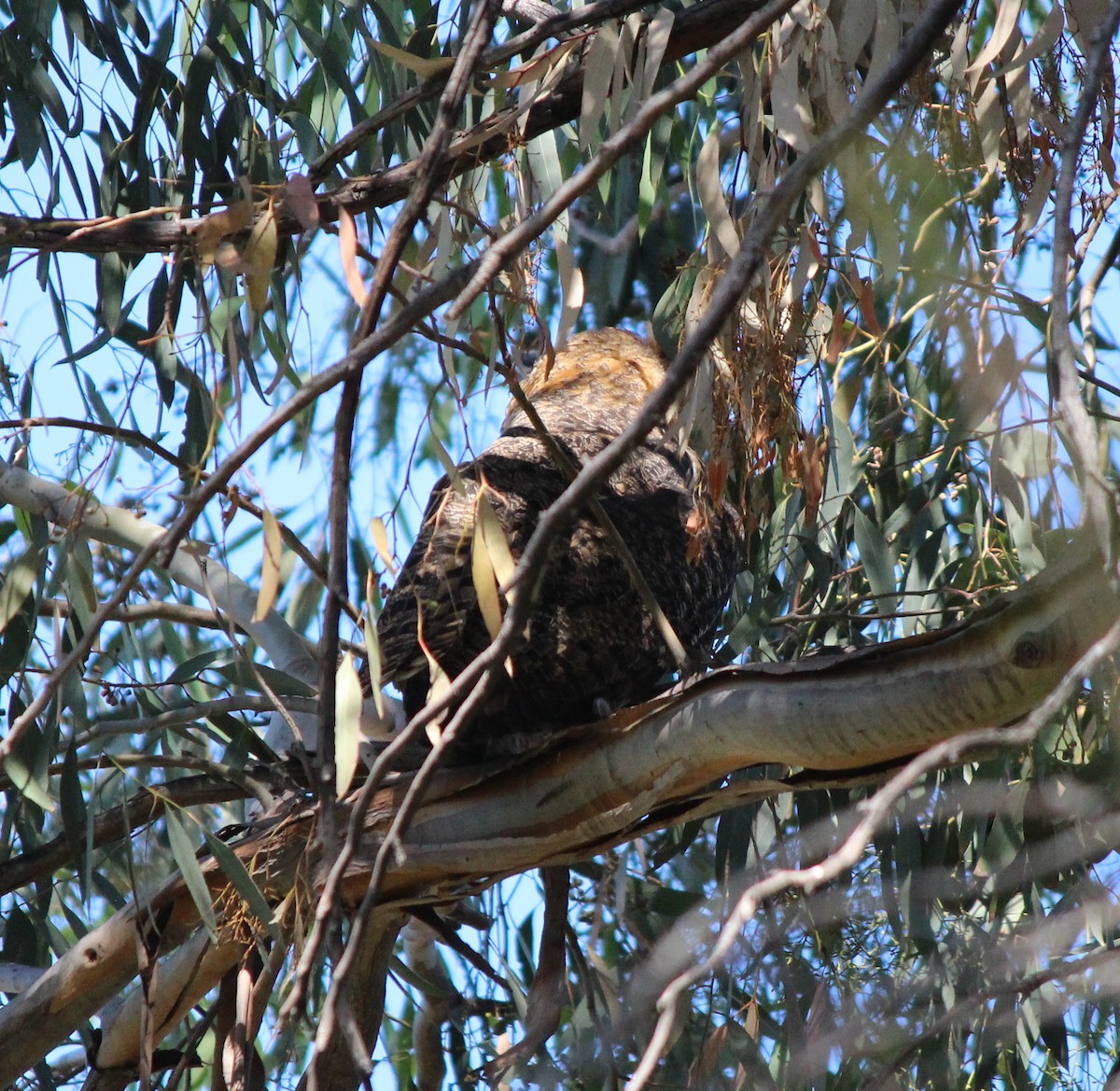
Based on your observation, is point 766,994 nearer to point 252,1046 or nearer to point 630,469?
point 630,469

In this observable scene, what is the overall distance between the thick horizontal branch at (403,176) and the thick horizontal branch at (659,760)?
74 cm

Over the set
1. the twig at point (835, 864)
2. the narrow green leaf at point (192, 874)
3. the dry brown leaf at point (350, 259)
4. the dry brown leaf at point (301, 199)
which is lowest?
the twig at point (835, 864)

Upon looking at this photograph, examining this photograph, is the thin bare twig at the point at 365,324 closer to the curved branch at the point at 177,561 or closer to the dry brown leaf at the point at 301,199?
the dry brown leaf at the point at 301,199

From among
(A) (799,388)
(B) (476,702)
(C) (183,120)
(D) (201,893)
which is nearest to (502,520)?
(A) (799,388)

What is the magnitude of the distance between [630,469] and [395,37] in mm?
935

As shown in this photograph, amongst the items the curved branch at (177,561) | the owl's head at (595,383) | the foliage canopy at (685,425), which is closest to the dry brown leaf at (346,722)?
the foliage canopy at (685,425)

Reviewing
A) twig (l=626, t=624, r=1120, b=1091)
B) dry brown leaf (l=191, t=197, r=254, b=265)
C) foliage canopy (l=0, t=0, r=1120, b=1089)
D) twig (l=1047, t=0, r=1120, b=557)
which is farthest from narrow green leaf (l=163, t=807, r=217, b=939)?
twig (l=1047, t=0, r=1120, b=557)

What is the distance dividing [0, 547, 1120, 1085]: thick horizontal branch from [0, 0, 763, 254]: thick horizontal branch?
2.44 ft

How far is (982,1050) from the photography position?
2.53 meters

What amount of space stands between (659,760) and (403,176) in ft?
2.79

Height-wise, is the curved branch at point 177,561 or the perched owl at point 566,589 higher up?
the curved branch at point 177,561

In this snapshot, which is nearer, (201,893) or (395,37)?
(201,893)

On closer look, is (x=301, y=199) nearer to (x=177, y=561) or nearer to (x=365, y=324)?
(x=365, y=324)

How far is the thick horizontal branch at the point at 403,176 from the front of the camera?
5.64 feet
